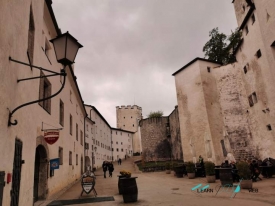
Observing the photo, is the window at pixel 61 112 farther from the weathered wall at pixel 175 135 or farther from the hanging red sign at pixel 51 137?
the weathered wall at pixel 175 135

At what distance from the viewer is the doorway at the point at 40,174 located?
934 centimetres

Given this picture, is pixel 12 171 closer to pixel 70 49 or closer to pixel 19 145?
pixel 19 145

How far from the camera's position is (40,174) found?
949 cm

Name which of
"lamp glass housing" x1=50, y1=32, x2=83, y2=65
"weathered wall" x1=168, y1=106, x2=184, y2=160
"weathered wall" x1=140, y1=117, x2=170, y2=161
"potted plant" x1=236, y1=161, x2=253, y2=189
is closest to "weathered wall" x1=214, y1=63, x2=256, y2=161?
"weathered wall" x1=168, y1=106, x2=184, y2=160

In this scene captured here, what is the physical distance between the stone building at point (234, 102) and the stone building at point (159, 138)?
37.1ft

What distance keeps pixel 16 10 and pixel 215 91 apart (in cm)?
2458

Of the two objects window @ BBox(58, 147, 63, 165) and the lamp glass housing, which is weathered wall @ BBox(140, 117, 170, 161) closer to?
window @ BBox(58, 147, 63, 165)

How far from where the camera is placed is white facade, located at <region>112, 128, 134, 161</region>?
2328 inches

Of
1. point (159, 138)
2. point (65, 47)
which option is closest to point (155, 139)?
point (159, 138)

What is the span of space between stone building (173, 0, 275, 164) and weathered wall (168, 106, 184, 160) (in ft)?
24.5

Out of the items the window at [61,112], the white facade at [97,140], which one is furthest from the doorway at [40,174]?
the white facade at [97,140]

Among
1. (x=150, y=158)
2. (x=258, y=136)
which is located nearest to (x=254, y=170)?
(x=258, y=136)

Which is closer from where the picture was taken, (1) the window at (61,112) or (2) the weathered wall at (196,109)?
(1) the window at (61,112)

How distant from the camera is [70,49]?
4613 mm
